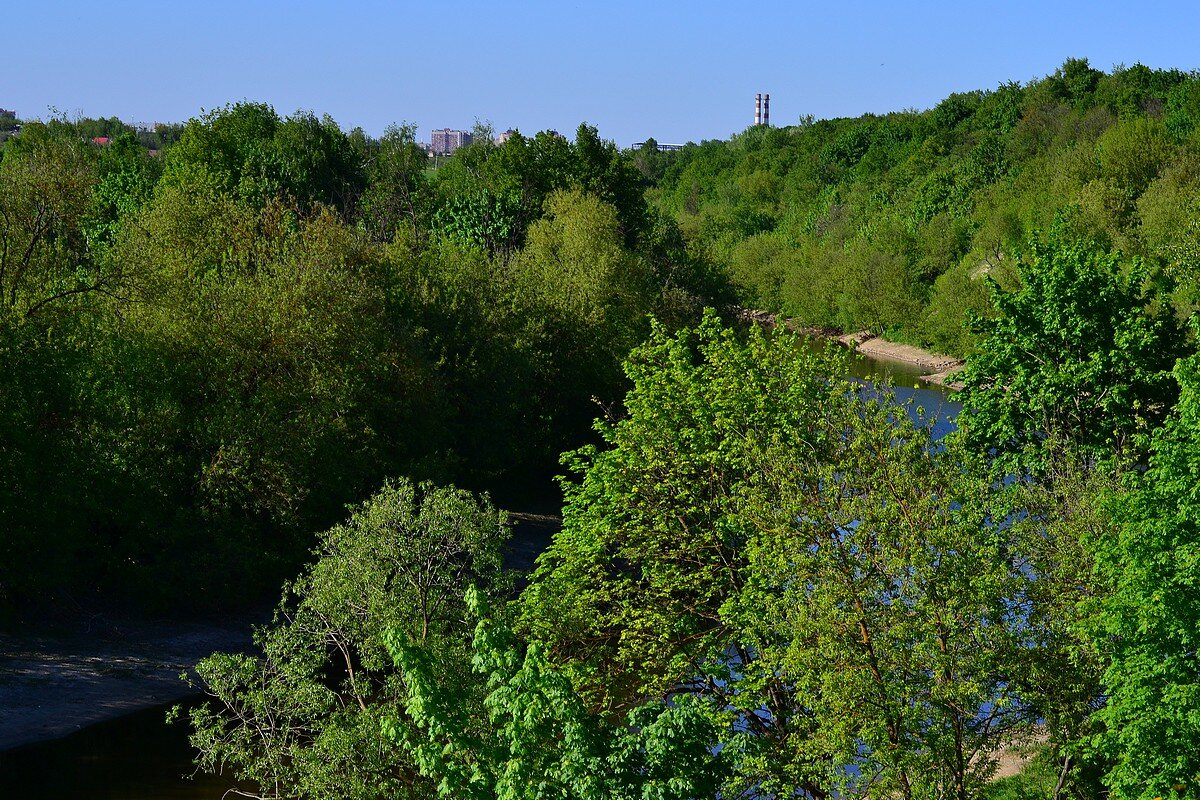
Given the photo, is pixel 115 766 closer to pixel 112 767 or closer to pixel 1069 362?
pixel 112 767

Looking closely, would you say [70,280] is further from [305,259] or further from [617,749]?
[617,749]

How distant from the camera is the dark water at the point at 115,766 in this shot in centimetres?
3127

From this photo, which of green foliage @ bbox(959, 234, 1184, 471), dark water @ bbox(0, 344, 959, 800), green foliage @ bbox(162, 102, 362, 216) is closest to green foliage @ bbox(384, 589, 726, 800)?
dark water @ bbox(0, 344, 959, 800)

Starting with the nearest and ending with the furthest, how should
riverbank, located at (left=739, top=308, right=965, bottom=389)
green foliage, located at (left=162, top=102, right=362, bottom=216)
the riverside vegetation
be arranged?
the riverside vegetation
green foliage, located at (left=162, top=102, right=362, bottom=216)
riverbank, located at (left=739, top=308, right=965, bottom=389)

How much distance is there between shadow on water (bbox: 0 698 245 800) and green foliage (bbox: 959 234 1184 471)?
72.5 feet

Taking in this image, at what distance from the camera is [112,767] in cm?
3284

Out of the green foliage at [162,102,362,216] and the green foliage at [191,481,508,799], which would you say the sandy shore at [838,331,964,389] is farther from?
the green foliage at [191,481,508,799]

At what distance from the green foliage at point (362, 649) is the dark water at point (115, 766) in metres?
6.79

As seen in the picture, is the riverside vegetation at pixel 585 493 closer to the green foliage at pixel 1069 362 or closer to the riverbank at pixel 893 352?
the green foliage at pixel 1069 362

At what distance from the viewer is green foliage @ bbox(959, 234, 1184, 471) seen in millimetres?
35781

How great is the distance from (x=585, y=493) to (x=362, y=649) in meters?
7.00

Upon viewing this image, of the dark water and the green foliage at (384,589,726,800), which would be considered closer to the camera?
the green foliage at (384,589,726,800)

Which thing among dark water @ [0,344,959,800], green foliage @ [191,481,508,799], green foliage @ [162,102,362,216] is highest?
green foliage @ [162,102,362,216]

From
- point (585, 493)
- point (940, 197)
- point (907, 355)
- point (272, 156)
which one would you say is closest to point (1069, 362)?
point (585, 493)
